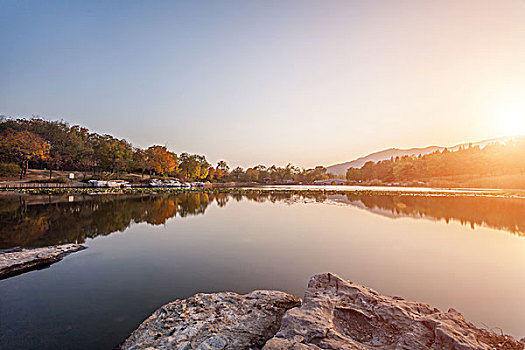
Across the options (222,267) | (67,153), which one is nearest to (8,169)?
(67,153)

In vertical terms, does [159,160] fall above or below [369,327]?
above

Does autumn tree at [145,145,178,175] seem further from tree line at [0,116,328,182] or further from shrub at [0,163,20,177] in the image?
shrub at [0,163,20,177]

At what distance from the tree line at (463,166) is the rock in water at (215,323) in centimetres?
11466

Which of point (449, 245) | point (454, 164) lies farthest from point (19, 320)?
point (454, 164)

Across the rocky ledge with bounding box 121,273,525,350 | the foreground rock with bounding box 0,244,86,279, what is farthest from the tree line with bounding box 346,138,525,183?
the foreground rock with bounding box 0,244,86,279

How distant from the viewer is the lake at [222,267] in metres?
5.17

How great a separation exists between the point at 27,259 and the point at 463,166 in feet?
440

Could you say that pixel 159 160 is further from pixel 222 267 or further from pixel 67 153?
pixel 222 267

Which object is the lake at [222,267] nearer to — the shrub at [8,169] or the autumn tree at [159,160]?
the shrub at [8,169]

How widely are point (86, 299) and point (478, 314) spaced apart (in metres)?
9.18

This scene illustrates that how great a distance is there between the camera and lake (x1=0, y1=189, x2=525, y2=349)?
517cm

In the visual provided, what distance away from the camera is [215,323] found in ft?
14.3

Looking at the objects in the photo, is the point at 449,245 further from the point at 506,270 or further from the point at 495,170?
the point at 495,170

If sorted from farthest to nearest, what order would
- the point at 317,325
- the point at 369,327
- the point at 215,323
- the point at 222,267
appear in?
the point at 222,267 → the point at 215,323 → the point at 369,327 → the point at 317,325
